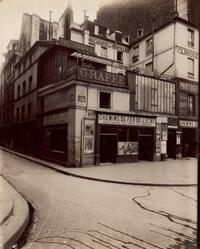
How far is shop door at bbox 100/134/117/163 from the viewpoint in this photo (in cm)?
1589

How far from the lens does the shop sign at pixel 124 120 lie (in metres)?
15.3

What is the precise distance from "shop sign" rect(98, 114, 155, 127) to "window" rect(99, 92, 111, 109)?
823mm

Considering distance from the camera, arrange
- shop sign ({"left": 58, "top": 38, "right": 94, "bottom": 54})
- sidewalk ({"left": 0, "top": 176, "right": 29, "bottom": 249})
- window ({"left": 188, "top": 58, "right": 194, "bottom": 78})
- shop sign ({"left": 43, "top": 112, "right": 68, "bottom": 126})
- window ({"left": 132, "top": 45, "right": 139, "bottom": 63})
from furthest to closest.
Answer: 1. window ({"left": 132, "top": 45, "right": 139, "bottom": 63})
2. window ({"left": 188, "top": 58, "right": 194, "bottom": 78})
3. shop sign ({"left": 58, "top": 38, "right": 94, "bottom": 54})
4. shop sign ({"left": 43, "top": 112, "right": 68, "bottom": 126})
5. sidewalk ({"left": 0, "top": 176, "right": 29, "bottom": 249})

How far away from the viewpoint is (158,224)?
5023 mm

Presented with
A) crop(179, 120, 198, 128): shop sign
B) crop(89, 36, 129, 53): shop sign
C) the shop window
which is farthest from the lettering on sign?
the shop window

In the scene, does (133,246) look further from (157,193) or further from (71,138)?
(71,138)

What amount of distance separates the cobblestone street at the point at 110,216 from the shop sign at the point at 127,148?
687 centimetres

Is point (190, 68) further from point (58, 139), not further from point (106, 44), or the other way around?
point (58, 139)

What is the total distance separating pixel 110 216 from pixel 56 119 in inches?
455

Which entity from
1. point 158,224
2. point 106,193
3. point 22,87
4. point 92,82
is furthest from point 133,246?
point 22,87

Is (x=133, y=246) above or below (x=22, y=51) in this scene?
below

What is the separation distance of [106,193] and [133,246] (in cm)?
388

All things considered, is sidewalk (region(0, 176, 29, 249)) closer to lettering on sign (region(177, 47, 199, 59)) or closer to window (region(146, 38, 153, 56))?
lettering on sign (region(177, 47, 199, 59))

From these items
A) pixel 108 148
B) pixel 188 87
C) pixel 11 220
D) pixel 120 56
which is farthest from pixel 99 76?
pixel 120 56
